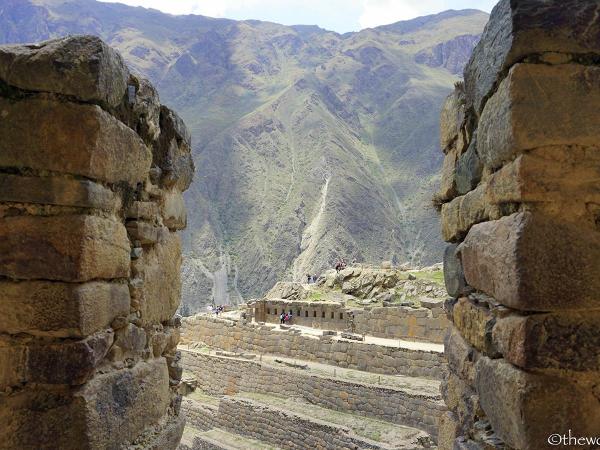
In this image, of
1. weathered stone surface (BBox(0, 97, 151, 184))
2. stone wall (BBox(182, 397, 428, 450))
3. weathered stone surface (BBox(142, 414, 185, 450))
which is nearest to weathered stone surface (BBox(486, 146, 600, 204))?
weathered stone surface (BBox(0, 97, 151, 184))

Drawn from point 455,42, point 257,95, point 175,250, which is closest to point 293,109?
point 257,95

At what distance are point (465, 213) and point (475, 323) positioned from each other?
27.0 inches

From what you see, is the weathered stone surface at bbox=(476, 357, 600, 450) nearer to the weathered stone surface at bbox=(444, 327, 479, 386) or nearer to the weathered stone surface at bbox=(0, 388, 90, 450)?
the weathered stone surface at bbox=(444, 327, 479, 386)

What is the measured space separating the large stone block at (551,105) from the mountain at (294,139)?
2764 cm

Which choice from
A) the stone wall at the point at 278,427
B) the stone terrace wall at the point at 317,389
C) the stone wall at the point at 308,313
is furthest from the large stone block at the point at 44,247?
the stone wall at the point at 308,313

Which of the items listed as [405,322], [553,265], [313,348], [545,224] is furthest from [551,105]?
[405,322]

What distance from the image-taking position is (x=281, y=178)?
2672 inches

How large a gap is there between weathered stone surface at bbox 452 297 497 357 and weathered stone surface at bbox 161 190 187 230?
2135mm

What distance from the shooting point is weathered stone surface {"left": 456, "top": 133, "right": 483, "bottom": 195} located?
3.11 meters

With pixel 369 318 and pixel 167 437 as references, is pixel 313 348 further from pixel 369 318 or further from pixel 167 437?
pixel 167 437

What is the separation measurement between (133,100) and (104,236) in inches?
36.9

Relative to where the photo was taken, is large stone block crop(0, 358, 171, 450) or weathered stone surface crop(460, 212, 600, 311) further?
large stone block crop(0, 358, 171, 450)

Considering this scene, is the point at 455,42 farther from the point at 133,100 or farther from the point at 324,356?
the point at 133,100

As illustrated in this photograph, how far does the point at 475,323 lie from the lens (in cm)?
304
